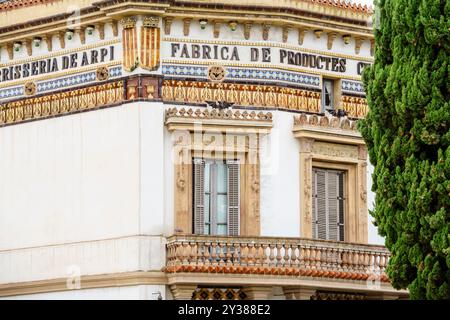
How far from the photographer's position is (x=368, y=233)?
1507 inches

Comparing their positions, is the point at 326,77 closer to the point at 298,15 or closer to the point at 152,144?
the point at 298,15

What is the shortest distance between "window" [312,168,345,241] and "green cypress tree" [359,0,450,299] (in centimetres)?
718

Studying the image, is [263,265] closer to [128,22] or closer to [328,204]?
[328,204]

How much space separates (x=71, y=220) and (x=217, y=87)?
4.16 m

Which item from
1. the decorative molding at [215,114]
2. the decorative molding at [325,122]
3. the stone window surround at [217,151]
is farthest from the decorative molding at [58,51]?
the decorative molding at [325,122]

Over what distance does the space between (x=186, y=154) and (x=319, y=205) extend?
3319 millimetres

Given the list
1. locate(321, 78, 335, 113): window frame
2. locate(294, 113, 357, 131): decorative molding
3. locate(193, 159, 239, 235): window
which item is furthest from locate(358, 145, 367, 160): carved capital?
locate(193, 159, 239, 235): window

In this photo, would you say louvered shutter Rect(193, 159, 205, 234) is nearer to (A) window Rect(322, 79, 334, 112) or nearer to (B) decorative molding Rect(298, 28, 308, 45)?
(A) window Rect(322, 79, 334, 112)

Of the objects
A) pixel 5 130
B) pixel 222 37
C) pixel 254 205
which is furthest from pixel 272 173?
pixel 5 130

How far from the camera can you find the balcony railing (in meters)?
35.6

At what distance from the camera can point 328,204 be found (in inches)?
1499

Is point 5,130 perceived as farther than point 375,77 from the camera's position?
Yes

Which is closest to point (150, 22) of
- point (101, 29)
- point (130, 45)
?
point (130, 45)

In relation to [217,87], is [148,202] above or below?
below
